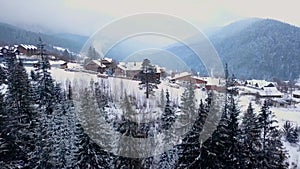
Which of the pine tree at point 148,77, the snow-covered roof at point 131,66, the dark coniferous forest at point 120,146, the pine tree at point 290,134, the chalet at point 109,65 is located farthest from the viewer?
the chalet at point 109,65

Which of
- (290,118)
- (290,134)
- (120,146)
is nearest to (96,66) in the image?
(290,118)

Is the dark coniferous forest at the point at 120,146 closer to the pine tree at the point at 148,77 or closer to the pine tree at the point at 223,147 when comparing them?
the pine tree at the point at 223,147

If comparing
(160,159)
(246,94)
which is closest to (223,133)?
(160,159)

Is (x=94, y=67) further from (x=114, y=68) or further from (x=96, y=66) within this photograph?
(x=114, y=68)

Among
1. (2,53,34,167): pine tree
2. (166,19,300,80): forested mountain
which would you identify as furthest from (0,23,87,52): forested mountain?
(2,53,34,167): pine tree

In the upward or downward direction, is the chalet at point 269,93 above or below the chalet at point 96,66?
below

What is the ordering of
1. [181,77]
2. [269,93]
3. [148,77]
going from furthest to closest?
[269,93]
[181,77]
[148,77]

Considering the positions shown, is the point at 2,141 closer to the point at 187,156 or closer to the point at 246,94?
the point at 187,156

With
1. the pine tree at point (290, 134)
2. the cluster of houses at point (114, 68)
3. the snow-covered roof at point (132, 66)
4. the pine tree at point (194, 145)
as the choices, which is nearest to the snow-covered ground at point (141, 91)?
the pine tree at point (290, 134)

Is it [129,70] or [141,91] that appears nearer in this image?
[141,91]
